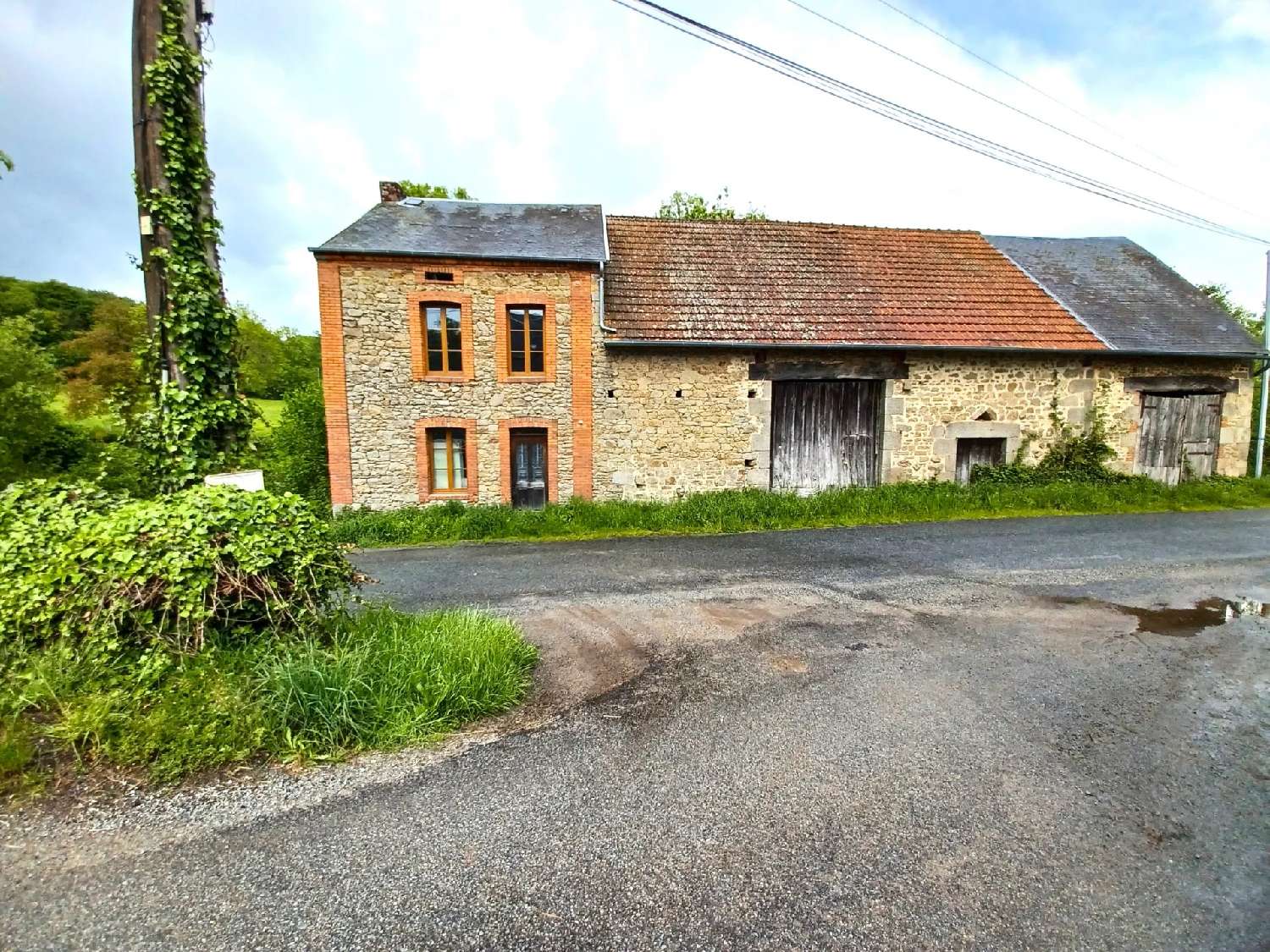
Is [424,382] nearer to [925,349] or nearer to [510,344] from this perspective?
[510,344]

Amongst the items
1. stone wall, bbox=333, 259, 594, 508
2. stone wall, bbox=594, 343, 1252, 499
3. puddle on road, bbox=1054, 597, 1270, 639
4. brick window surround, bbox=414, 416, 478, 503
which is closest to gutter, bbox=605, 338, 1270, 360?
stone wall, bbox=594, 343, 1252, 499

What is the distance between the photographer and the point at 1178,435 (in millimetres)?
12234

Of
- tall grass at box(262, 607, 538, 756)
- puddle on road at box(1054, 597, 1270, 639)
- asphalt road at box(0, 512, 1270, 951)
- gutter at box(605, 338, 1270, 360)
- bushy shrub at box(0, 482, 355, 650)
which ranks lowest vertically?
asphalt road at box(0, 512, 1270, 951)

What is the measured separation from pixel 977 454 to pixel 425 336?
11.2m

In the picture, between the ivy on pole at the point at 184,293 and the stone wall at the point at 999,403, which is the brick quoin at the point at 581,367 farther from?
the ivy on pole at the point at 184,293

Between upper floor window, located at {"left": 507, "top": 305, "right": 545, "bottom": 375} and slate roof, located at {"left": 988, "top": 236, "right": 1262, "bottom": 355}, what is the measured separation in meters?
11.4

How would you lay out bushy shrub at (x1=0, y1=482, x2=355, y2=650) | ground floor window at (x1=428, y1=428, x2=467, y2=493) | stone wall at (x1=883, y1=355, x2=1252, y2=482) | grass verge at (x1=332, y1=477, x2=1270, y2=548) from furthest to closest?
stone wall at (x1=883, y1=355, x2=1252, y2=482) → ground floor window at (x1=428, y1=428, x2=467, y2=493) → grass verge at (x1=332, y1=477, x2=1270, y2=548) → bushy shrub at (x1=0, y1=482, x2=355, y2=650)

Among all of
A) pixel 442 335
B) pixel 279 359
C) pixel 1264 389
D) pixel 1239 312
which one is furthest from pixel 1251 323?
pixel 279 359

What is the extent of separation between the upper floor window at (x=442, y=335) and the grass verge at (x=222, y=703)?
7.54m

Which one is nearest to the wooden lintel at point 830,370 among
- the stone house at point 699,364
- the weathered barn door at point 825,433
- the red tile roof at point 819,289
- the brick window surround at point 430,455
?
the stone house at point 699,364

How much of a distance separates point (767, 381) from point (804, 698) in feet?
26.2

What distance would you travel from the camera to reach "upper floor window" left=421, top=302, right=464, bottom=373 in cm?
1037

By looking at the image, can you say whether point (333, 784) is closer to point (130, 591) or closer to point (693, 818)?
point (130, 591)

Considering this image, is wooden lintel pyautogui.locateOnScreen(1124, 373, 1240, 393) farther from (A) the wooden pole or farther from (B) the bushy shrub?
(A) the wooden pole
